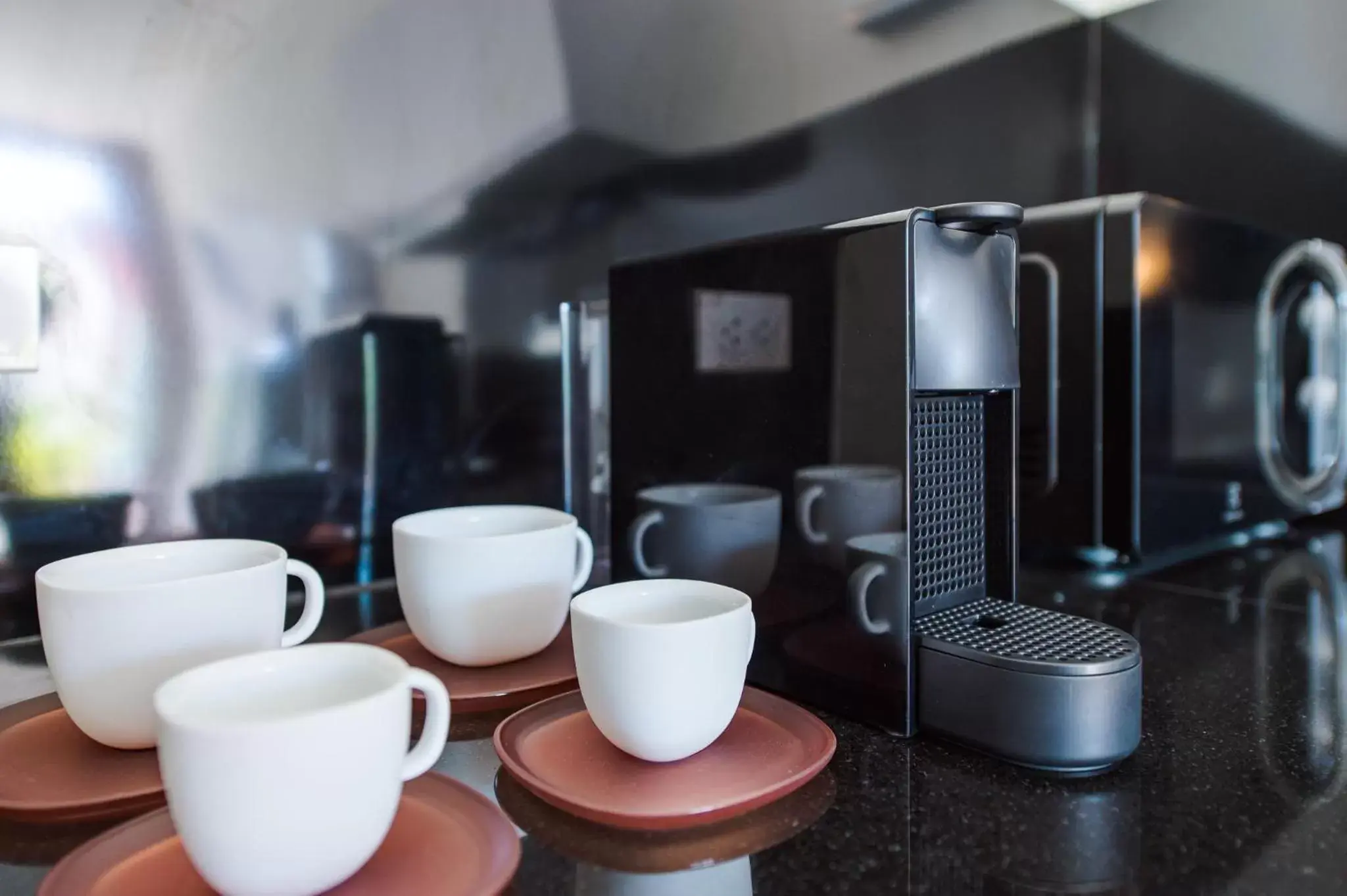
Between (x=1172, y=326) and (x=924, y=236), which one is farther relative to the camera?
(x=1172, y=326)

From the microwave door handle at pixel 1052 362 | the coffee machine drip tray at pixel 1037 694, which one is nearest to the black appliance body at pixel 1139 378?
the microwave door handle at pixel 1052 362

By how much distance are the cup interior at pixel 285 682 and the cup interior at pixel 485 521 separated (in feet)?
0.85

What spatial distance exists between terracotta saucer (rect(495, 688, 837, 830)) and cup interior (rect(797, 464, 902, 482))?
15 cm

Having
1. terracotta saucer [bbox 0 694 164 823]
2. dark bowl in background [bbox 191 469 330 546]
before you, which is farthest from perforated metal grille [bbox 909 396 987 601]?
dark bowl in background [bbox 191 469 330 546]

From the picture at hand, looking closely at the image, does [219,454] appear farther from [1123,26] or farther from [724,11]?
[1123,26]

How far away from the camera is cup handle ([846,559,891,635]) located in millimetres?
A: 571

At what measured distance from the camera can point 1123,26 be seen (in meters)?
1.55

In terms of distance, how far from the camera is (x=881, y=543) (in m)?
0.57

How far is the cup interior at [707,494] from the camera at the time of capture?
0.66 metres

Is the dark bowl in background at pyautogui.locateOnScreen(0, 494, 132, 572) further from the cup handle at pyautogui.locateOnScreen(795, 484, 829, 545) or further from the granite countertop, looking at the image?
the cup handle at pyautogui.locateOnScreen(795, 484, 829, 545)

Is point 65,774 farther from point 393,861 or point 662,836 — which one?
point 662,836

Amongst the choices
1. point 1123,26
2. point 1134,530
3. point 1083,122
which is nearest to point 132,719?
point 1134,530

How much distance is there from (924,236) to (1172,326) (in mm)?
583

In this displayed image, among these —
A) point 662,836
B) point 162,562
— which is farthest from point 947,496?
point 162,562
